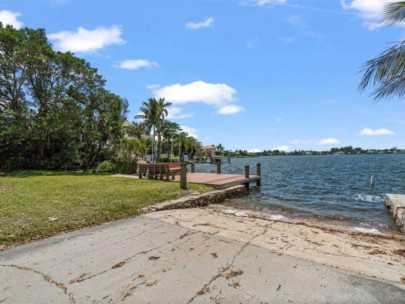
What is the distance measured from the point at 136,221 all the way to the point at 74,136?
715 inches

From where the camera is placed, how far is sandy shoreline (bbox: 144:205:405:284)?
14.2 ft

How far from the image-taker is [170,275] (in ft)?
12.5

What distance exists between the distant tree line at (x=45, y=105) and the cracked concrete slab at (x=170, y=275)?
1716 centimetres

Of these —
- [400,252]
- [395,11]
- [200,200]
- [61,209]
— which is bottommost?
[400,252]

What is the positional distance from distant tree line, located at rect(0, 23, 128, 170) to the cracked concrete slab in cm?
1716

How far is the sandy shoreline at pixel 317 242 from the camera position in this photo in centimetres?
434

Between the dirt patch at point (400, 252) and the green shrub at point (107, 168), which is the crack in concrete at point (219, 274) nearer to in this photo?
the dirt patch at point (400, 252)

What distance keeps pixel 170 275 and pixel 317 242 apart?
307 cm

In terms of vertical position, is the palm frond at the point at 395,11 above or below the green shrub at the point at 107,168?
above

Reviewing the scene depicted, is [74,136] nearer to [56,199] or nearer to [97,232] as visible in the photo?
[56,199]

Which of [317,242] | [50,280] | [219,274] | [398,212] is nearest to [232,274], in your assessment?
[219,274]

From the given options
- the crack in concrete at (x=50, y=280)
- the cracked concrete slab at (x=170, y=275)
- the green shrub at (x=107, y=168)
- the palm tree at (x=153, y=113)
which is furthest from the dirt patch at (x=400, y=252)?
the palm tree at (x=153, y=113)

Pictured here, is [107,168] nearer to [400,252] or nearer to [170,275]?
[170,275]

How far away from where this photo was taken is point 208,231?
5.91 metres
